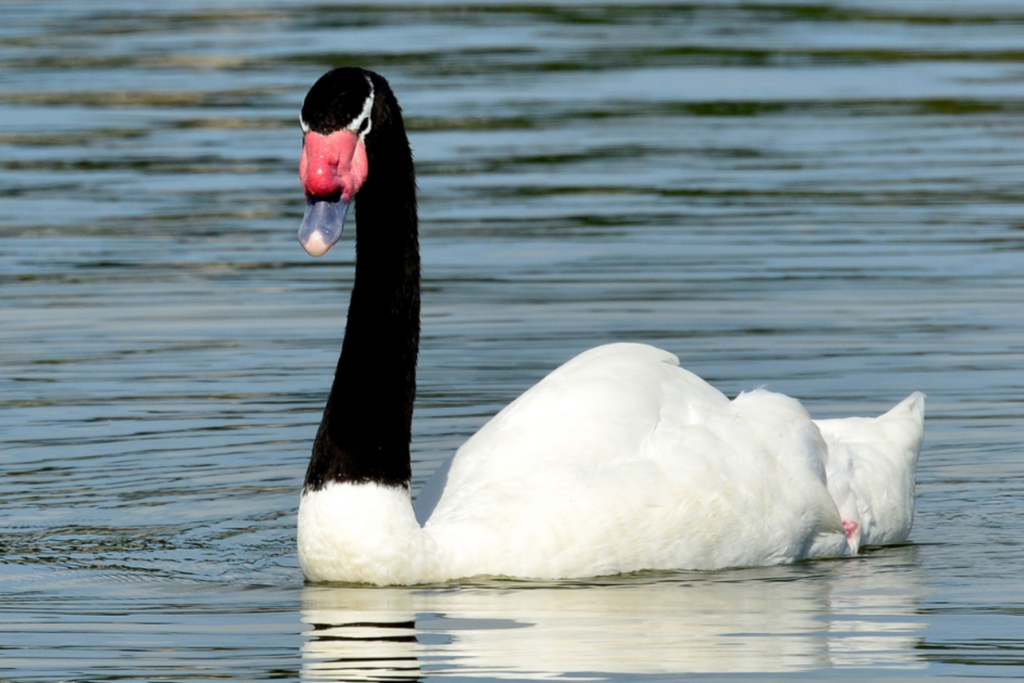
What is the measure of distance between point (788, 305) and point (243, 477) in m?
4.82

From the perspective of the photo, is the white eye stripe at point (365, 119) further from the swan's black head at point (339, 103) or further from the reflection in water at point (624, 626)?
the reflection in water at point (624, 626)

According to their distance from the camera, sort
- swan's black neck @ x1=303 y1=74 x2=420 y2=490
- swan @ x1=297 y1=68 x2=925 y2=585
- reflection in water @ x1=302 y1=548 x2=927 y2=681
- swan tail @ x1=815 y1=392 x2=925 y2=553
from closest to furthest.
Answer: reflection in water @ x1=302 y1=548 x2=927 y2=681, swan @ x1=297 y1=68 x2=925 y2=585, swan's black neck @ x1=303 y1=74 x2=420 y2=490, swan tail @ x1=815 y1=392 x2=925 y2=553

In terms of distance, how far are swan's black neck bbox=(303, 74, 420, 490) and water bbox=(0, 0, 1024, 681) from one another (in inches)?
20.9

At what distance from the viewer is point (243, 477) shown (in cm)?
1050

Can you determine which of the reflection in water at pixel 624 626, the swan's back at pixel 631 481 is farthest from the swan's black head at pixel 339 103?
the reflection in water at pixel 624 626

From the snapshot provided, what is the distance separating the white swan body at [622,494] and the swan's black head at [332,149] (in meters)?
1.11

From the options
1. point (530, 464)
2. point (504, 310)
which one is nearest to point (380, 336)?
point (530, 464)

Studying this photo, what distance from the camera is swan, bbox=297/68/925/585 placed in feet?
27.0

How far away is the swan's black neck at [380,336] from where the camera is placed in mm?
8383

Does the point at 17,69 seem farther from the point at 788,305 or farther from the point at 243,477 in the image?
the point at 243,477

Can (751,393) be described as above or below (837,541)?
above

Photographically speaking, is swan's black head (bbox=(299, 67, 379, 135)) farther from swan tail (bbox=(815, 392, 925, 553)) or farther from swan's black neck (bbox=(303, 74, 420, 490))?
swan tail (bbox=(815, 392, 925, 553))

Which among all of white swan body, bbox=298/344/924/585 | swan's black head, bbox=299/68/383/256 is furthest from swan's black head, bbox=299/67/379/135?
white swan body, bbox=298/344/924/585

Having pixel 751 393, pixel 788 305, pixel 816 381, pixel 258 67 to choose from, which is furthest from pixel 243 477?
pixel 258 67
